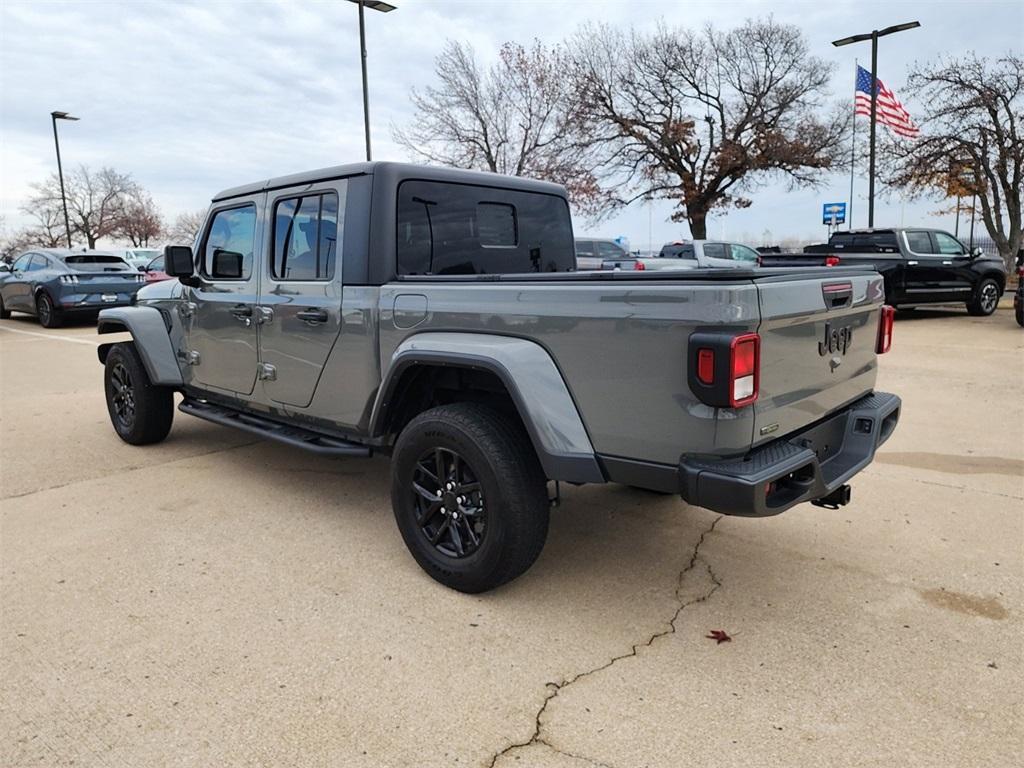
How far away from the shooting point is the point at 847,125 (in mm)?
30344

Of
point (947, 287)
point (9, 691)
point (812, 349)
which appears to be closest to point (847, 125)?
point (947, 287)

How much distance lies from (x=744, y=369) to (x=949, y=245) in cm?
1421

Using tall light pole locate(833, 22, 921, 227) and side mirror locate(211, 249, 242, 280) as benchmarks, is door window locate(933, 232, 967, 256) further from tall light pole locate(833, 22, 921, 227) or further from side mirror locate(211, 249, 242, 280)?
side mirror locate(211, 249, 242, 280)

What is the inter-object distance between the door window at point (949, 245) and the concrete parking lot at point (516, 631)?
1081cm

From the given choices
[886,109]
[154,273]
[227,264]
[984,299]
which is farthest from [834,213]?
[227,264]

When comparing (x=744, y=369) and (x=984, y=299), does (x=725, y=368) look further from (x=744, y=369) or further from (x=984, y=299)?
(x=984, y=299)

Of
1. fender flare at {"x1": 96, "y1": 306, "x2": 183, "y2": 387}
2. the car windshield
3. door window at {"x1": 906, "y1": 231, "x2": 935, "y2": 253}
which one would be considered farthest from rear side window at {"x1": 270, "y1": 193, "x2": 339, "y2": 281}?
door window at {"x1": 906, "y1": 231, "x2": 935, "y2": 253}

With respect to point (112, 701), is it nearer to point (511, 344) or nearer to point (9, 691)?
point (9, 691)

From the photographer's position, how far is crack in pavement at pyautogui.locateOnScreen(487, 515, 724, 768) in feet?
7.64

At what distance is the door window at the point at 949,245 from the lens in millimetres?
14305

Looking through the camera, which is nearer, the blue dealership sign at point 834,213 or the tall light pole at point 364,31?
the tall light pole at point 364,31

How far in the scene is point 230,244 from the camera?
15.7 feet

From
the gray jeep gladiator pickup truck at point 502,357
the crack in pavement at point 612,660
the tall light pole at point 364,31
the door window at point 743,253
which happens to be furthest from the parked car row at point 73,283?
the door window at point 743,253

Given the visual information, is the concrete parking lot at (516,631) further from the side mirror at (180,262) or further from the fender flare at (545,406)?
the side mirror at (180,262)
